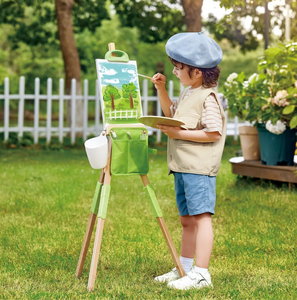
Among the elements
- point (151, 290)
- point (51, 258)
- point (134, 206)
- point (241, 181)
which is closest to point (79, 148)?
point (241, 181)

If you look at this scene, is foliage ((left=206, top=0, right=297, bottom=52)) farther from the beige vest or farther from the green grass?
the beige vest

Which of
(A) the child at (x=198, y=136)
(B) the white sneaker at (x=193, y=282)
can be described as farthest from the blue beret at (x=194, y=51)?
(B) the white sneaker at (x=193, y=282)

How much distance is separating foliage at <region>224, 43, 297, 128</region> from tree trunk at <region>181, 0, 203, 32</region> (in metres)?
7.30

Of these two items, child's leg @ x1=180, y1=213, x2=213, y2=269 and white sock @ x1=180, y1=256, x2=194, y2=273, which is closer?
child's leg @ x1=180, y1=213, x2=213, y2=269

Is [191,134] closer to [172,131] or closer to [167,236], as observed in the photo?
[172,131]

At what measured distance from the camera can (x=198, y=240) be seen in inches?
127

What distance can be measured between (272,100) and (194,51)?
3346 mm

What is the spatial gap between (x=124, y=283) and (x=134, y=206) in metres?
2.33

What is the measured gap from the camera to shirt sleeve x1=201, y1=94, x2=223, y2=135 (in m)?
3.13

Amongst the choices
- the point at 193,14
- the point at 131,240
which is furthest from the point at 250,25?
the point at 131,240

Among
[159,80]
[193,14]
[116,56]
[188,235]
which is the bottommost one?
[188,235]

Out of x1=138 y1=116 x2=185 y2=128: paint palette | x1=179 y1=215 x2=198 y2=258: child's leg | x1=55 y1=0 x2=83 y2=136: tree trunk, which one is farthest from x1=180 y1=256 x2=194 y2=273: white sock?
x1=55 y1=0 x2=83 y2=136: tree trunk

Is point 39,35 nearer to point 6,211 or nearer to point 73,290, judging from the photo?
point 6,211

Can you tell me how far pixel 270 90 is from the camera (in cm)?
644
